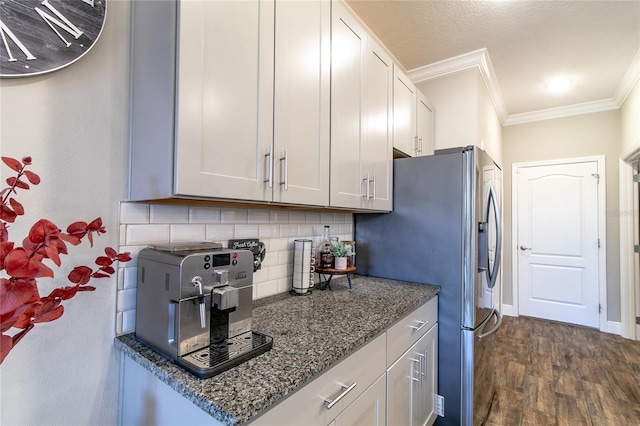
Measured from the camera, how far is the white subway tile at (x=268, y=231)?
152 centimetres

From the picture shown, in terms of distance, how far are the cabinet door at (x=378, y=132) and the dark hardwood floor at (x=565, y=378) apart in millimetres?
1669

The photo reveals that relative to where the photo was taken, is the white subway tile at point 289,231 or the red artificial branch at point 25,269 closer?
the red artificial branch at point 25,269

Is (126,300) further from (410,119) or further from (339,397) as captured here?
(410,119)

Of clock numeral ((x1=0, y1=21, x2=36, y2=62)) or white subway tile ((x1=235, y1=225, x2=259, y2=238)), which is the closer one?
clock numeral ((x1=0, y1=21, x2=36, y2=62))

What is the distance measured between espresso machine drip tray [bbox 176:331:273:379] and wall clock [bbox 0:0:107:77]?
90 cm

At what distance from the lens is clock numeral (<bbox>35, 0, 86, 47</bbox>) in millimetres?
855

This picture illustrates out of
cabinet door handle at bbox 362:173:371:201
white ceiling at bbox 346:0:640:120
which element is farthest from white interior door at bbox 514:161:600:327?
cabinet door handle at bbox 362:173:371:201

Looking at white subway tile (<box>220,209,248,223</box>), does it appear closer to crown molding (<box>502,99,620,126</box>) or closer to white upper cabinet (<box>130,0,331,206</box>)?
white upper cabinet (<box>130,0,331,206</box>)

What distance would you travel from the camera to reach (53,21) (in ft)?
2.85

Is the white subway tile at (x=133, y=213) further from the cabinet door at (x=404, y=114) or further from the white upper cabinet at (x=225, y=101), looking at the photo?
the cabinet door at (x=404, y=114)

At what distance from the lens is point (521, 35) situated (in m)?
2.32

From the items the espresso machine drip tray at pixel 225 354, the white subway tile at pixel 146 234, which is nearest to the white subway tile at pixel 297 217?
the white subway tile at pixel 146 234

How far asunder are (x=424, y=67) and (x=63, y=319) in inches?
119

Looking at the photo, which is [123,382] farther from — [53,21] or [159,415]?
[53,21]
